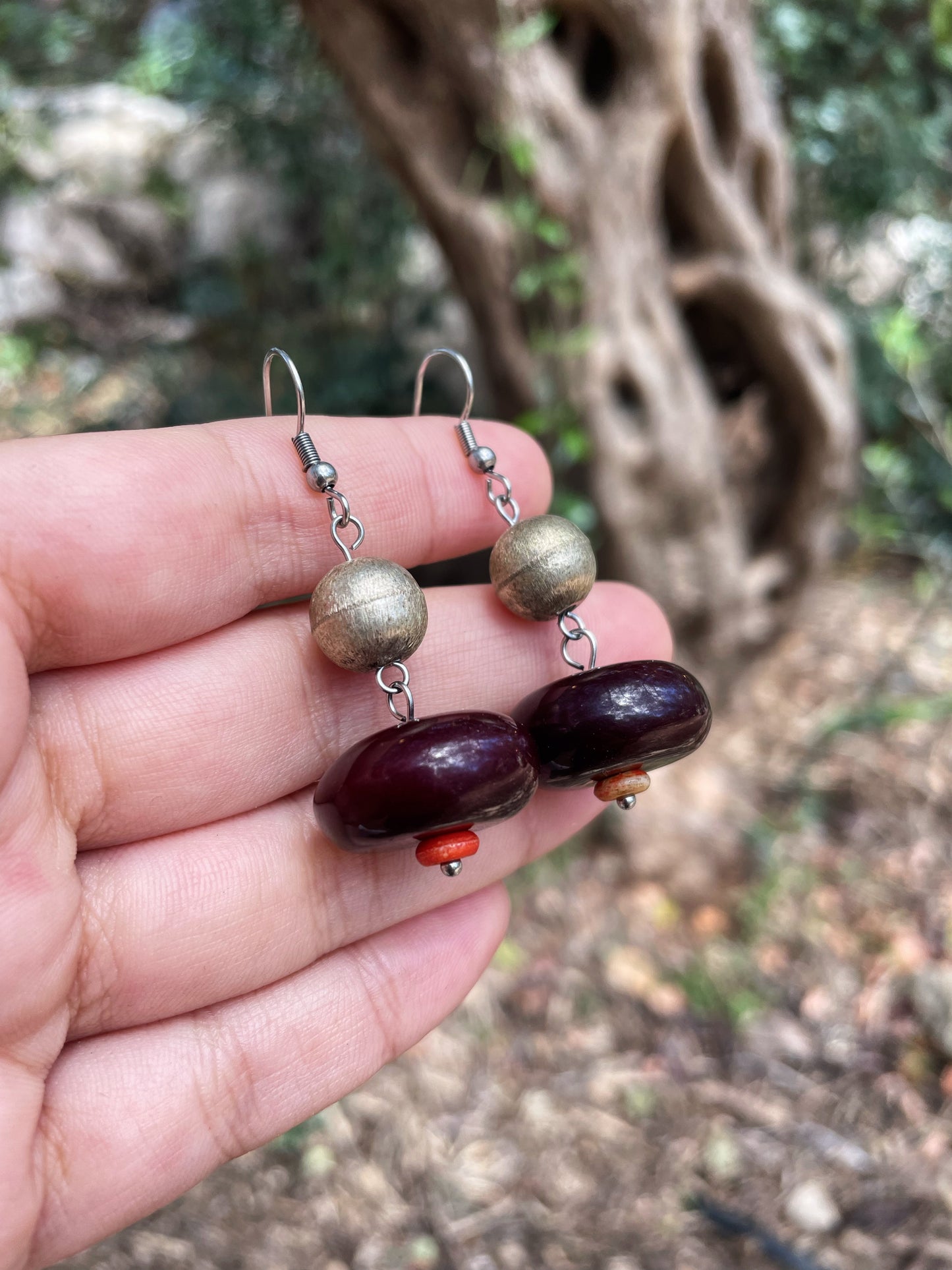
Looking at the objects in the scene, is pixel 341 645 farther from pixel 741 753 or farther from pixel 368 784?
pixel 741 753

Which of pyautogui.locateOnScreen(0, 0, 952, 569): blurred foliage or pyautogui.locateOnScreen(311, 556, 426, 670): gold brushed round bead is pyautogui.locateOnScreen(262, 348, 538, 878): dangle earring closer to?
pyautogui.locateOnScreen(311, 556, 426, 670): gold brushed round bead

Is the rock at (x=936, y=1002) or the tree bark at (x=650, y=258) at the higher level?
the tree bark at (x=650, y=258)

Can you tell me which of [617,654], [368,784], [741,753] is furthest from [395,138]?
[741,753]

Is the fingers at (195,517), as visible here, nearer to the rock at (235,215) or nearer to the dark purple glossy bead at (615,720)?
the dark purple glossy bead at (615,720)

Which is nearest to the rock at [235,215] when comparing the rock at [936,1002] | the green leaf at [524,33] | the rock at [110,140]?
the rock at [110,140]

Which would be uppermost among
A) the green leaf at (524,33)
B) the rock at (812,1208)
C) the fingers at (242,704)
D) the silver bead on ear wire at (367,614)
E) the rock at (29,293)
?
the green leaf at (524,33)

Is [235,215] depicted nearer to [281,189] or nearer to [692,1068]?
[281,189]

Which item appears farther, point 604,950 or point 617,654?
point 604,950
